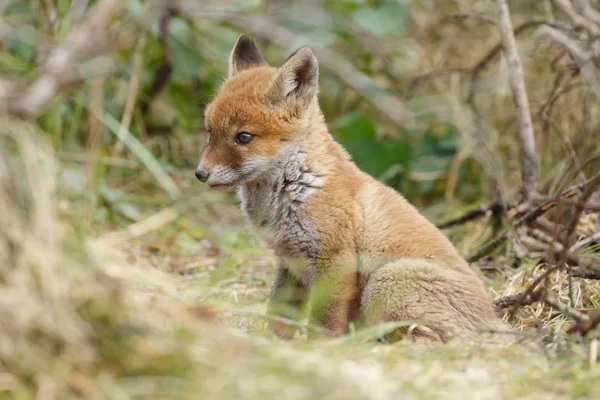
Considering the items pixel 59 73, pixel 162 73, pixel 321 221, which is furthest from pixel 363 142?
pixel 59 73

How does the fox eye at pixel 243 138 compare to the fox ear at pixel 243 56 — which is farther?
the fox ear at pixel 243 56

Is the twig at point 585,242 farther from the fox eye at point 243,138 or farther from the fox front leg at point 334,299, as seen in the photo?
the fox eye at point 243,138

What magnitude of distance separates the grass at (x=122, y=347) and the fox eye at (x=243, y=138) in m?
1.93

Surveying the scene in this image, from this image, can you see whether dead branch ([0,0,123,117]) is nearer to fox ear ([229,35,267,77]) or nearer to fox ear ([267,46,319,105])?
fox ear ([267,46,319,105])

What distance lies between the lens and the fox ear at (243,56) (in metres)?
5.89

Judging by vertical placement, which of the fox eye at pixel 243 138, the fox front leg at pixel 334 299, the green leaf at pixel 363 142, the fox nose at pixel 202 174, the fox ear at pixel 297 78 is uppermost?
the fox ear at pixel 297 78

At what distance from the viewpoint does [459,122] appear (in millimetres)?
8719

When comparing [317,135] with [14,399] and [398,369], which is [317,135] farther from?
[14,399]

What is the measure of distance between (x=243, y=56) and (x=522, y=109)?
232 cm

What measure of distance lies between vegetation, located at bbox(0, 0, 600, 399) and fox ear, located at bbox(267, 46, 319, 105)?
3.23 feet

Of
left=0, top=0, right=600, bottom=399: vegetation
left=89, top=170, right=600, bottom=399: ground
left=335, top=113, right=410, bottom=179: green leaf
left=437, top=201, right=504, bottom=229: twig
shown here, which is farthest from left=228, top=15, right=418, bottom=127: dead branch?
left=89, top=170, right=600, bottom=399: ground

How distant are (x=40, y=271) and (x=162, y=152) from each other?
6418 mm

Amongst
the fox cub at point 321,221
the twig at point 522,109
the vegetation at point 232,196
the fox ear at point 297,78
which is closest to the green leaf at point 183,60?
the vegetation at point 232,196

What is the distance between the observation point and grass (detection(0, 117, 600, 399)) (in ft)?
8.39
